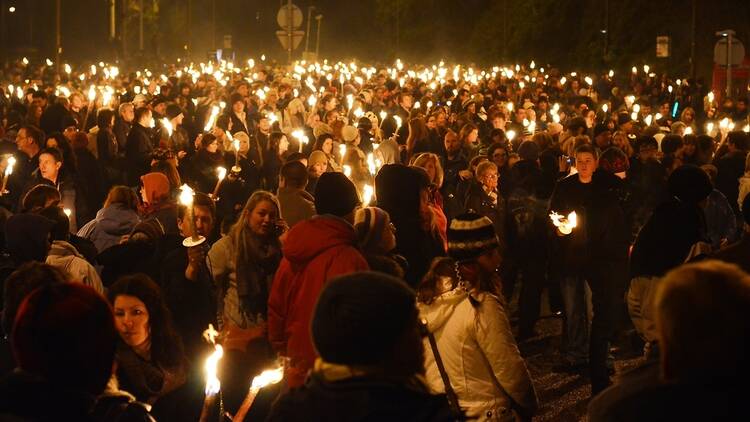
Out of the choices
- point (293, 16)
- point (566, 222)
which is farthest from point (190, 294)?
point (293, 16)

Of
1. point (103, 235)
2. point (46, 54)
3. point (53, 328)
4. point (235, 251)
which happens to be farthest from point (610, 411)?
point (46, 54)

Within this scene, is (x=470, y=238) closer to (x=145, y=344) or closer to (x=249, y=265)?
(x=145, y=344)

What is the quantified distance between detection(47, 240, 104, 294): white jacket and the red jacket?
1.37 m

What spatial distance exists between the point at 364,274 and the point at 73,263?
386 cm

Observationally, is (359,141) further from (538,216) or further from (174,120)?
(538,216)

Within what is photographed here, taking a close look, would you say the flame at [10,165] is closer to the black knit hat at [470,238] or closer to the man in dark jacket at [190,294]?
the man in dark jacket at [190,294]

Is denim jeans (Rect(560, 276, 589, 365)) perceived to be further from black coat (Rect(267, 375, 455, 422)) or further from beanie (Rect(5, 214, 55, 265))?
black coat (Rect(267, 375, 455, 422))

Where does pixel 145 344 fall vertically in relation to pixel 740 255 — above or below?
below

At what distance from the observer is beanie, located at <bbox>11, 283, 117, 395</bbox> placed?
128 inches

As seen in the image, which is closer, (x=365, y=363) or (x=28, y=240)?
(x=365, y=363)

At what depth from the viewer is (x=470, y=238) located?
18.0 ft

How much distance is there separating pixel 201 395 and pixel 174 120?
12.1 meters

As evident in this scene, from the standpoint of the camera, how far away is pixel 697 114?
91.3 feet

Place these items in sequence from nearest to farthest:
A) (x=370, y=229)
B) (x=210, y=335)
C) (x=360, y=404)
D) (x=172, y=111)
A: (x=360, y=404) < (x=210, y=335) < (x=370, y=229) < (x=172, y=111)
